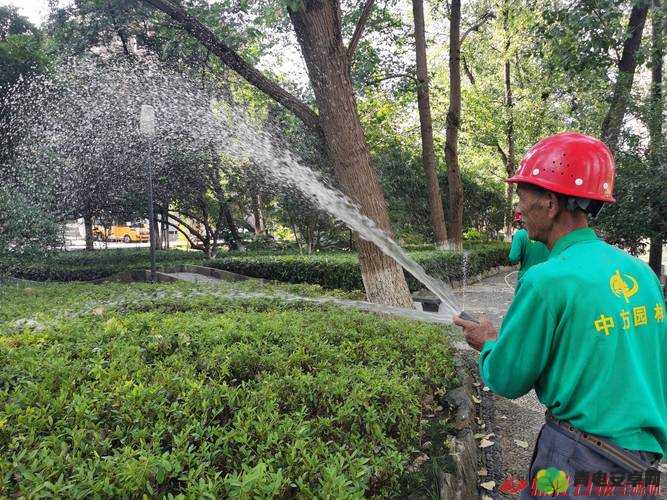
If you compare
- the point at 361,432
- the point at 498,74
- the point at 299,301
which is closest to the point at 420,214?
the point at 498,74

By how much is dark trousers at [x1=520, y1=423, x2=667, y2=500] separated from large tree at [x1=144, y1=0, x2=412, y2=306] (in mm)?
4491

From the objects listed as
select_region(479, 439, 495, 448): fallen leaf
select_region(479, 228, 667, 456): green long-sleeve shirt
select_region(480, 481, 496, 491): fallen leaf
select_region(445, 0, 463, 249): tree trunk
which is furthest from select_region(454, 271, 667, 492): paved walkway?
select_region(445, 0, 463, 249): tree trunk

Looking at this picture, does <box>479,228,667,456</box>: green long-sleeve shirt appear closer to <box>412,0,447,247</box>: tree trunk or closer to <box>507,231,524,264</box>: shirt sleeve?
<box>507,231,524,264</box>: shirt sleeve

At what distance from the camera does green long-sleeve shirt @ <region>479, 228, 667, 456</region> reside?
133cm

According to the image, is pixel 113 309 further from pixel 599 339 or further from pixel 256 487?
pixel 599 339

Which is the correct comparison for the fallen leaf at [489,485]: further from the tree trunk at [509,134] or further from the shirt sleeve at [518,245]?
the tree trunk at [509,134]

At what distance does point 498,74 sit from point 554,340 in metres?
21.0

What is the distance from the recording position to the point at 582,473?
4.57 ft

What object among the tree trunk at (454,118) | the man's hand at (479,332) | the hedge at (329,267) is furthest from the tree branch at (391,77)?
the man's hand at (479,332)

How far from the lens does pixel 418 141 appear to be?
16688 mm

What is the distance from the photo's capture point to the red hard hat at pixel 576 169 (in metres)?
1.48

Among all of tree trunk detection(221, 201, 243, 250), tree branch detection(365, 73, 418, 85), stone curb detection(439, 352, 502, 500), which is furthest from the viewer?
tree trunk detection(221, 201, 243, 250)

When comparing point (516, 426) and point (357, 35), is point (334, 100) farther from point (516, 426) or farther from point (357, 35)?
point (516, 426)

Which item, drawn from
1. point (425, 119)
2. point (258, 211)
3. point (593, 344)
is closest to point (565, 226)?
point (593, 344)
